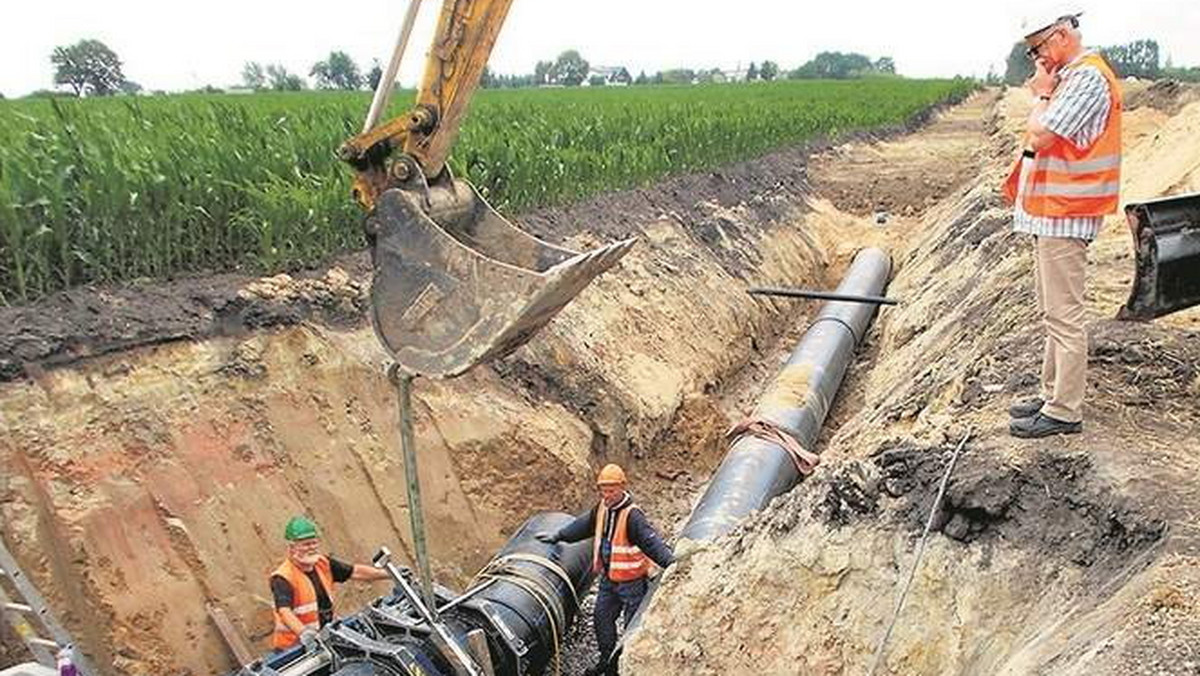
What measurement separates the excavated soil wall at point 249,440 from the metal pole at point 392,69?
3.07 m

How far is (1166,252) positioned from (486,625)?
3900 millimetres

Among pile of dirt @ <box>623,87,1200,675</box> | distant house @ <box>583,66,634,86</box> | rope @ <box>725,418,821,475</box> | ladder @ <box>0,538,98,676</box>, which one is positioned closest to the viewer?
pile of dirt @ <box>623,87,1200,675</box>

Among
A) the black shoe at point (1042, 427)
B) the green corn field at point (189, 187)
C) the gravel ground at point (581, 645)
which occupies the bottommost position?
the gravel ground at point (581, 645)


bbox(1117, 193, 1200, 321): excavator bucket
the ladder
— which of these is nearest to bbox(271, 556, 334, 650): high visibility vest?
the ladder

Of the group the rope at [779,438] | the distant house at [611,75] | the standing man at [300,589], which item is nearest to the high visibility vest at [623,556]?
the standing man at [300,589]

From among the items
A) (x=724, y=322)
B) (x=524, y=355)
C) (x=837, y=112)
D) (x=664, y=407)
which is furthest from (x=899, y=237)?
(x=837, y=112)

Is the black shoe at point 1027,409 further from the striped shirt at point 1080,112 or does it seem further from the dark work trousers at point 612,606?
the dark work trousers at point 612,606

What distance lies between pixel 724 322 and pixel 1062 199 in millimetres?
7811

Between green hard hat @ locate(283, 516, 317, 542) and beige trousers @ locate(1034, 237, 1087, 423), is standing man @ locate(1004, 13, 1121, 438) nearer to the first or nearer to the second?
beige trousers @ locate(1034, 237, 1087, 423)

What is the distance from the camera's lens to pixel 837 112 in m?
31.0

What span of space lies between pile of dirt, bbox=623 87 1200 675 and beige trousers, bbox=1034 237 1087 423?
0.55ft

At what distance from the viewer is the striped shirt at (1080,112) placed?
4.36m

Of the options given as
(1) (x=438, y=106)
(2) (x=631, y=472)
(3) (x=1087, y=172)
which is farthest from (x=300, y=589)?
(3) (x=1087, y=172)

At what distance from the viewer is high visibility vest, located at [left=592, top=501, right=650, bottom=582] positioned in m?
6.23
